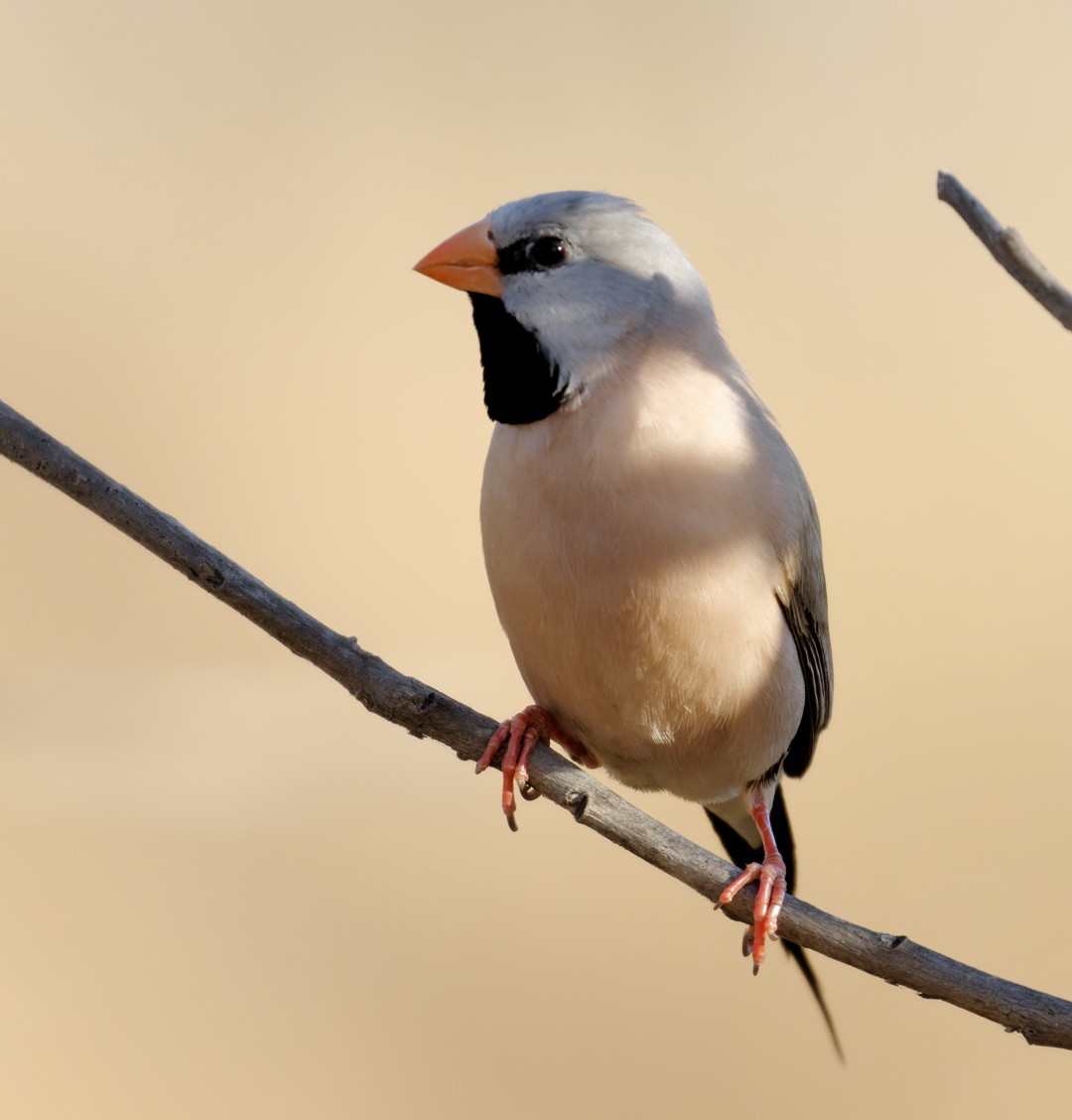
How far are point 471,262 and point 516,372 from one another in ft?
0.53

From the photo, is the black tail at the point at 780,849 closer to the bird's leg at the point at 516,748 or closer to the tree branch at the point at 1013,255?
the bird's leg at the point at 516,748

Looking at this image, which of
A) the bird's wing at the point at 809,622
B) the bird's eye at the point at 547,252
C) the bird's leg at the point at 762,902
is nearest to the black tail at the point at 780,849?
the bird's wing at the point at 809,622

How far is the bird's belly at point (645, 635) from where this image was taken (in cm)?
165

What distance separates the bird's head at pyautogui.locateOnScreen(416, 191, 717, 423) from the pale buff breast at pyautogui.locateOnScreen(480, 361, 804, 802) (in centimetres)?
5

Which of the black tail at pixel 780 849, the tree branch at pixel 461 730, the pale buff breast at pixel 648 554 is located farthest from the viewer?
the black tail at pixel 780 849

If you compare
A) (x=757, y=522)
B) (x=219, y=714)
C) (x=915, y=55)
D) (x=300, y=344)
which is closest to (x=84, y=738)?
(x=219, y=714)

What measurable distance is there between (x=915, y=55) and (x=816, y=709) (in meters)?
2.59

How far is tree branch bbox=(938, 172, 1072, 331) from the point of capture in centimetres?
114

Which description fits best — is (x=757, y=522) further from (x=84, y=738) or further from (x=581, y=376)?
(x=84, y=738)

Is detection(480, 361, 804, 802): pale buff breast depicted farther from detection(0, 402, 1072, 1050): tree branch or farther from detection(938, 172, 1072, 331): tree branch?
detection(938, 172, 1072, 331): tree branch

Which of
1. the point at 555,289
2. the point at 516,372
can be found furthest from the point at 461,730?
the point at 555,289

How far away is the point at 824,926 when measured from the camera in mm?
1562

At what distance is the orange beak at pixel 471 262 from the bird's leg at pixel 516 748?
60cm

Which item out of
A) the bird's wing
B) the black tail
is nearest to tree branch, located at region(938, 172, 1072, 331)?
the bird's wing
